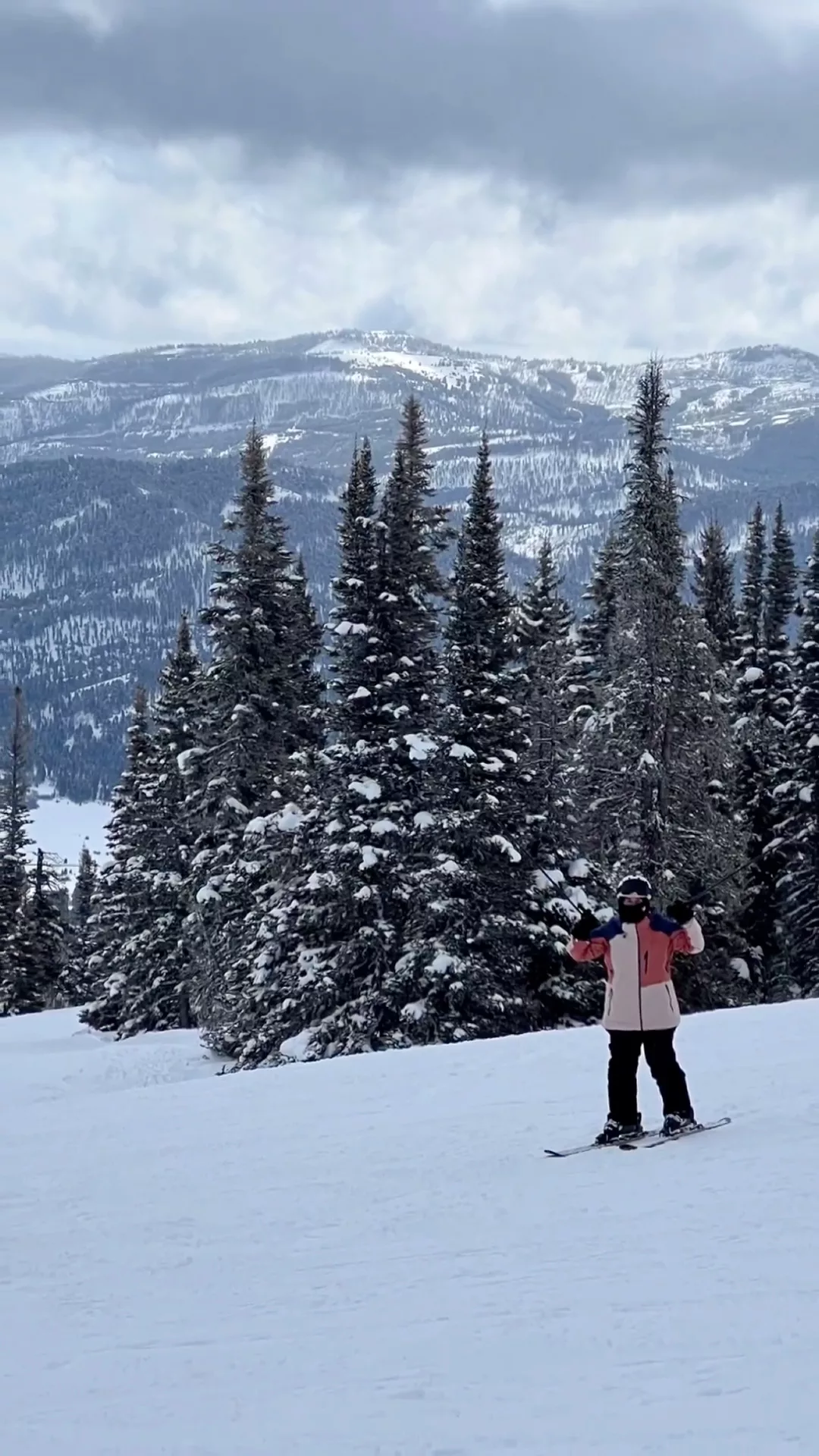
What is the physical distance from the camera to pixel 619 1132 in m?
10.0

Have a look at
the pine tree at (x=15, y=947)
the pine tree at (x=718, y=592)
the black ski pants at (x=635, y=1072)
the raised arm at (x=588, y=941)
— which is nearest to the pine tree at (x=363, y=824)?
the black ski pants at (x=635, y=1072)

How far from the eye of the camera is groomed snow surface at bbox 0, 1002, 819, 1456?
566 cm

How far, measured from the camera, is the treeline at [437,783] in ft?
77.8

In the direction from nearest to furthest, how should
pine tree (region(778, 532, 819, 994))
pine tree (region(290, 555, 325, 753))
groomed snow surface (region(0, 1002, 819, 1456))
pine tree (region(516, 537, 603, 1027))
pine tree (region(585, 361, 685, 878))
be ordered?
groomed snow surface (region(0, 1002, 819, 1456)) → pine tree (region(516, 537, 603, 1027)) → pine tree (region(585, 361, 685, 878)) → pine tree (region(290, 555, 325, 753)) → pine tree (region(778, 532, 819, 994))

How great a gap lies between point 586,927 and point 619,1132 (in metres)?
1.58

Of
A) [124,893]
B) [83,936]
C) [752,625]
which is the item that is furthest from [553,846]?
[83,936]

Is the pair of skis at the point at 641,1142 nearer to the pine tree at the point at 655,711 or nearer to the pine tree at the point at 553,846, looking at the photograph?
the pine tree at the point at 553,846

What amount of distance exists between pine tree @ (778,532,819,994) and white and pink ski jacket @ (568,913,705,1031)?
22476 mm

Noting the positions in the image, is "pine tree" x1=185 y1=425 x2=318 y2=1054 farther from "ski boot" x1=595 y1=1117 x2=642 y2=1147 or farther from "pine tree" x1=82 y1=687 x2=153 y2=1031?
"ski boot" x1=595 y1=1117 x2=642 y2=1147

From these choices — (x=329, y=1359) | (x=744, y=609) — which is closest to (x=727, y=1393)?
(x=329, y=1359)

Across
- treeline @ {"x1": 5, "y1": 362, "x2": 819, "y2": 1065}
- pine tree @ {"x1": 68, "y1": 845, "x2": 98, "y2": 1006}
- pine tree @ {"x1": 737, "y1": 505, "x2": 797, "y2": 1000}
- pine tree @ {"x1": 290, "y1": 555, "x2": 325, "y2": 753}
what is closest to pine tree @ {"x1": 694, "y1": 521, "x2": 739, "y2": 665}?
pine tree @ {"x1": 737, "y1": 505, "x2": 797, "y2": 1000}

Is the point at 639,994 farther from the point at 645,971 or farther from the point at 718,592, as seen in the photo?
the point at 718,592

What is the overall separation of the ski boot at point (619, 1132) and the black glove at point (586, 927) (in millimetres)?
1408

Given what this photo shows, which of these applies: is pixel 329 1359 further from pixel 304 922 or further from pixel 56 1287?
pixel 304 922
